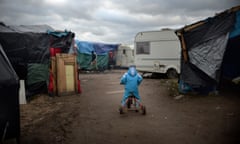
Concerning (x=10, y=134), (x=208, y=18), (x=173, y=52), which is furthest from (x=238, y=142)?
(x=173, y=52)

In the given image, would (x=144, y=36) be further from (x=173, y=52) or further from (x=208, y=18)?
(x=208, y=18)

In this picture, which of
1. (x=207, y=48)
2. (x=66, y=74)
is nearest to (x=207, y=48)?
(x=207, y=48)

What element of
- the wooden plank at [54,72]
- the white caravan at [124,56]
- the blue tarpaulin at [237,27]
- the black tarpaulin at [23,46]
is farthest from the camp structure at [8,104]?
the white caravan at [124,56]

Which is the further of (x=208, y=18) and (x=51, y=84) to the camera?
(x=51, y=84)

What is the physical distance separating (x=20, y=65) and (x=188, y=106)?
6.32 meters

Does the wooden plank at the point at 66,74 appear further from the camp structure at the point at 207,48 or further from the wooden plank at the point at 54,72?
the camp structure at the point at 207,48

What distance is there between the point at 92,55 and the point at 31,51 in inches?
451

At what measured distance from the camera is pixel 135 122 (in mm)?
4754

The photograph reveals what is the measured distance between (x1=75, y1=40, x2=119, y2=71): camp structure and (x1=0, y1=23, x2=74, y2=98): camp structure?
9.99 m

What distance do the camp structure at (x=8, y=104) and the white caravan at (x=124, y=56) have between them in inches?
736

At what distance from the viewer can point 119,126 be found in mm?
4516

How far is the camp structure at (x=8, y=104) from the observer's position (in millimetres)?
2869

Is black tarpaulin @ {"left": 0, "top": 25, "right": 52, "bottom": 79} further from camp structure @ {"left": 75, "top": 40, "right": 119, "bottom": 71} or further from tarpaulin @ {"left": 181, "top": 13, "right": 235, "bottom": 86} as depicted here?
camp structure @ {"left": 75, "top": 40, "right": 119, "bottom": 71}

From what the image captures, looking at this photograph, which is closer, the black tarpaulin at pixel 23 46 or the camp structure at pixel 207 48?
the camp structure at pixel 207 48
